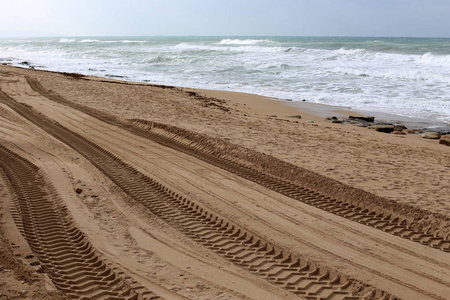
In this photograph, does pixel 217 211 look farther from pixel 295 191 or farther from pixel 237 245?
pixel 295 191

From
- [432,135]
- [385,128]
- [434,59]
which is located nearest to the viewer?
[432,135]

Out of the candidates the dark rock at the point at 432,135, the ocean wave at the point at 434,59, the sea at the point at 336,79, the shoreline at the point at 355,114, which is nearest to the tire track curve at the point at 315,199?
the dark rock at the point at 432,135

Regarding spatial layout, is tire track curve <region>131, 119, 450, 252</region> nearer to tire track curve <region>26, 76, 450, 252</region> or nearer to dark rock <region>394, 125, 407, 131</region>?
tire track curve <region>26, 76, 450, 252</region>

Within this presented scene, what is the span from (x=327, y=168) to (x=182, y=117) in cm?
578

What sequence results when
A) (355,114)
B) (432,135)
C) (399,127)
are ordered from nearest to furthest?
(432,135) < (399,127) < (355,114)

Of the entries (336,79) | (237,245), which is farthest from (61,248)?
(336,79)

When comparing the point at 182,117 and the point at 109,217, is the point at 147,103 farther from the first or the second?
the point at 109,217

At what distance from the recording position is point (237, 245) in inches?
201

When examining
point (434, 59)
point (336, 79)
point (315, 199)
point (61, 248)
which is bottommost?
point (315, 199)

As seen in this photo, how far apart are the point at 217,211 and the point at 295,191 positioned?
5.74 ft

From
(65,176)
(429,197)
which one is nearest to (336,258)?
(429,197)

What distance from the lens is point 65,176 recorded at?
7.28 metres

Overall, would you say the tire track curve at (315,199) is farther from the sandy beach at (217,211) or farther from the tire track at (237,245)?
the tire track at (237,245)

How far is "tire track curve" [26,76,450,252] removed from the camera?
565cm
